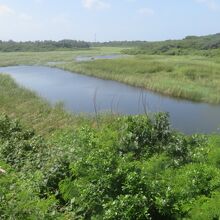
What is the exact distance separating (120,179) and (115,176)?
4.2 inches

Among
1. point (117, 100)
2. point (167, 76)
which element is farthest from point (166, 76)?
point (117, 100)

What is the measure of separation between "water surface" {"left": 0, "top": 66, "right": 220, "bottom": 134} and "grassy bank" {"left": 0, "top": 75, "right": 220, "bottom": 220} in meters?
4.94

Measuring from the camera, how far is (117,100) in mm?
25953

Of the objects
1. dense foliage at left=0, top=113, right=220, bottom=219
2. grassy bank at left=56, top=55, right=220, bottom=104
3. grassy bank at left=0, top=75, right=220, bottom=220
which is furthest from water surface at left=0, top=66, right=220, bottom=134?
dense foliage at left=0, top=113, right=220, bottom=219

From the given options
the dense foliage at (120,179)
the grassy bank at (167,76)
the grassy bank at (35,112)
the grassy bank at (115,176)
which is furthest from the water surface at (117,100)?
the dense foliage at (120,179)

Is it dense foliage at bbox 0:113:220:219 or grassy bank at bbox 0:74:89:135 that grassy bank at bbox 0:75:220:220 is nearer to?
dense foliage at bbox 0:113:220:219

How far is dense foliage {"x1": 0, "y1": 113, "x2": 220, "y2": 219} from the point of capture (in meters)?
5.95

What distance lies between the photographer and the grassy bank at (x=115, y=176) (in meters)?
6.04

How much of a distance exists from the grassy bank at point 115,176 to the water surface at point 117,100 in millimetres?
4945

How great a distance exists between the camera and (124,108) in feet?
77.5

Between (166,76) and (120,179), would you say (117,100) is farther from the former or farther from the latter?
(120,179)

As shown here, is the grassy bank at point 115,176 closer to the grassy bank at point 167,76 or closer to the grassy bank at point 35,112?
the grassy bank at point 35,112

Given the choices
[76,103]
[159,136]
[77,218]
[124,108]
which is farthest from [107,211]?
[76,103]

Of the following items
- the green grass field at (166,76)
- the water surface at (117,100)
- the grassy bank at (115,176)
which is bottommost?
the water surface at (117,100)
